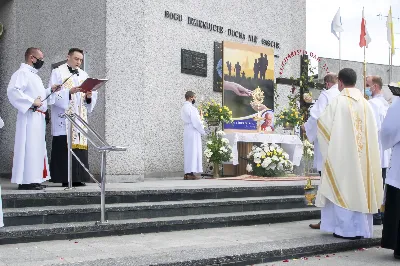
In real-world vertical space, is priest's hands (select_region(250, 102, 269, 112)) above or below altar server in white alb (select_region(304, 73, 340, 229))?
above

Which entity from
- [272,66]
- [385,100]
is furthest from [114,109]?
[272,66]

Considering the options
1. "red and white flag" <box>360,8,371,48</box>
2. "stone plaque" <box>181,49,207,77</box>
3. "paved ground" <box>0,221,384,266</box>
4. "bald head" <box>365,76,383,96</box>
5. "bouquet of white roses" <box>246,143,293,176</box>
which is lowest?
"paved ground" <box>0,221,384,266</box>

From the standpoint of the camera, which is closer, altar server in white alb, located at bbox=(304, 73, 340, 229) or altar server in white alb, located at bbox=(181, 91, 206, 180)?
altar server in white alb, located at bbox=(304, 73, 340, 229)

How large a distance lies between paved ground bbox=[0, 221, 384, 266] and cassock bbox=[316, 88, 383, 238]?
31cm

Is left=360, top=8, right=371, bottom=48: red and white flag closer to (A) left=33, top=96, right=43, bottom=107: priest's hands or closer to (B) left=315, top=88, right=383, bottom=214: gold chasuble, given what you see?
(B) left=315, top=88, right=383, bottom=214: gold chasuble

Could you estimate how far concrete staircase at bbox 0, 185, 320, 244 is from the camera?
602 centimetres

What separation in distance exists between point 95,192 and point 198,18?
6818 millimetres

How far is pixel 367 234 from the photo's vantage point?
250 inches

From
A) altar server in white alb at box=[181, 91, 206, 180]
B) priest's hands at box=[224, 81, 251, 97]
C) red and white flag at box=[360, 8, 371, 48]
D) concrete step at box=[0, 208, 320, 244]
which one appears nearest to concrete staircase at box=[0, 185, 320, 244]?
concrete step at box=[0, 208, 320, 244]

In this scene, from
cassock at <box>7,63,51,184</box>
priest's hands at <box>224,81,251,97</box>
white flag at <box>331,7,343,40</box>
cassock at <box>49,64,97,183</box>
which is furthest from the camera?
white flag at <box>331,7,343,40</box>

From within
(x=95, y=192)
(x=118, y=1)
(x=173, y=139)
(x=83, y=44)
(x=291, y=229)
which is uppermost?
(x=118, y=1)

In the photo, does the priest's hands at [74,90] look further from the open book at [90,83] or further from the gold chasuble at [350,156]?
the gold chasuble at [350,156]

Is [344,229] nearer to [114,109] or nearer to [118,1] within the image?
[114,109]

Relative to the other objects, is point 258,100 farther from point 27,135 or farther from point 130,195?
point 27,135
